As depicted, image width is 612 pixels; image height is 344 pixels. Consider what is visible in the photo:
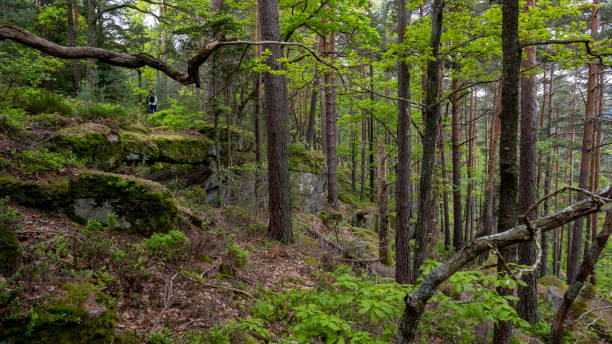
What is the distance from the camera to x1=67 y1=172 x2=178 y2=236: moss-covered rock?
5078 millimetres

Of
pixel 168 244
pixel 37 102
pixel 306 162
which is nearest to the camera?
pixel 168 244

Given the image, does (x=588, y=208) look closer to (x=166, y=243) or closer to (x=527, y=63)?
(x=166, y=243)

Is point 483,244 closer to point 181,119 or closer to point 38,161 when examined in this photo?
point 38,161

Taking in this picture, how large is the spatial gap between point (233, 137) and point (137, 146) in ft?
Answer: 11.8

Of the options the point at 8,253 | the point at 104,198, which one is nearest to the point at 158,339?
the point at 8,253

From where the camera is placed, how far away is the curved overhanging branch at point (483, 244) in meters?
1.84

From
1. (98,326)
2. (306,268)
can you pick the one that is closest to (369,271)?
(306,268)

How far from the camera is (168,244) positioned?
5145 mm

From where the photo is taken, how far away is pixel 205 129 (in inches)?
399

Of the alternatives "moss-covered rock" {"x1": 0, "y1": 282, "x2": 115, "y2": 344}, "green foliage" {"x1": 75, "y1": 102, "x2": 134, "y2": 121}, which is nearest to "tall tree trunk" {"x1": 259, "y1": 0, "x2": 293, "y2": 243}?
"green foliage" {"x1": 75, "y1": 102, "x2": 134, "y2": 121}

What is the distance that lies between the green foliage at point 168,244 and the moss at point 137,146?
299 centimetres

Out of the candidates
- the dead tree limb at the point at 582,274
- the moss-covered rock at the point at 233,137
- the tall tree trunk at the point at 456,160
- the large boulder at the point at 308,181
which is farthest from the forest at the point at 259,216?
the tall tree trunk at the point at 456,160

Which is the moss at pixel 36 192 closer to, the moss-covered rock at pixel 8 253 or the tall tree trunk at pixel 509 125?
the moss-covered rock at pixel 8 253

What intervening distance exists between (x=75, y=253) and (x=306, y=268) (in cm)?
451
